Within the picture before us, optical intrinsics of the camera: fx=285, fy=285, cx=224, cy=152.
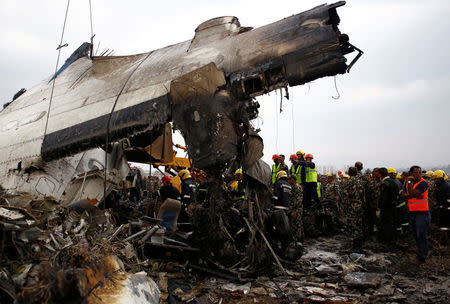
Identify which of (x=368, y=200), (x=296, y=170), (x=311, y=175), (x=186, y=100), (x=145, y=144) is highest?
(x=186, y=100)

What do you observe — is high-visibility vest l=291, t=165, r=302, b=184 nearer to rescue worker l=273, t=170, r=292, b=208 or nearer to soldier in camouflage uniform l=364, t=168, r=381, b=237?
soldier in camouflage uniform l=364, t=168, r=381, b=237

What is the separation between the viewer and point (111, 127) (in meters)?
3.85

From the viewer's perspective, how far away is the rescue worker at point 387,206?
7086mm

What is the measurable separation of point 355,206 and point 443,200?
244 centimetres

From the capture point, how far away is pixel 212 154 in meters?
3.48

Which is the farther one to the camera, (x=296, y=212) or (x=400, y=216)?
(x=400, y=216)

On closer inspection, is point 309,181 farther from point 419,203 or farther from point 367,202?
point 419,203

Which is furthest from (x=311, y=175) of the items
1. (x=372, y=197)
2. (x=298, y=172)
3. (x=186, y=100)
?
(x=186, y=100)

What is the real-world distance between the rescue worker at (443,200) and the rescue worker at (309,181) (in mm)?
3062

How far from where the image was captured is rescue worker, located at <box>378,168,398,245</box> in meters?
7.09

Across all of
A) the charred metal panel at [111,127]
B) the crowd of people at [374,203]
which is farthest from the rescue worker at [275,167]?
the charred metal panel at [111,127]

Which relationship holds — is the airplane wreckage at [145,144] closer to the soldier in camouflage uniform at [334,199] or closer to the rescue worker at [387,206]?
the rescue worker at [387,206]

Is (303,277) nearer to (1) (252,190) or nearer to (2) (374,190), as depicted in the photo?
(1) (252,190)

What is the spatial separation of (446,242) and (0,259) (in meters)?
8.40
